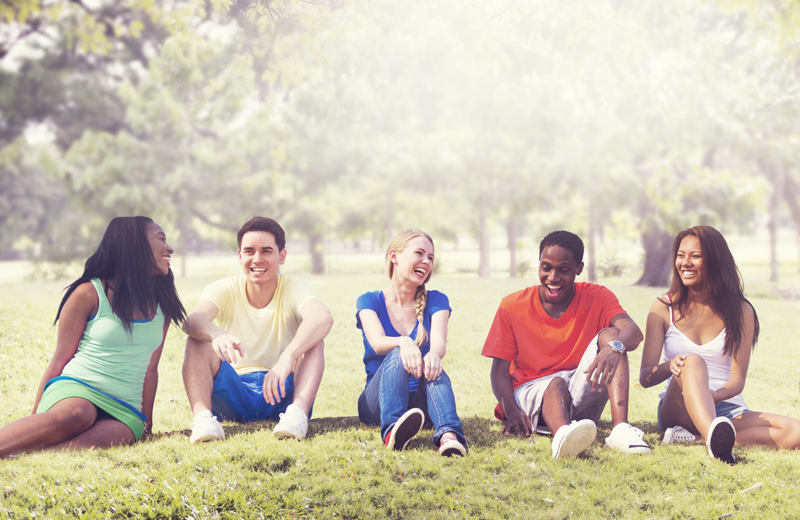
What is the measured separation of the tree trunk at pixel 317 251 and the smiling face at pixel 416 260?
6.58 metres

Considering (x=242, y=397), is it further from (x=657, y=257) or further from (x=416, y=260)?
(x=657, y=257)

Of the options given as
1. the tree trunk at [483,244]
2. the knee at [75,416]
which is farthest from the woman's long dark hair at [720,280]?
the tree trunk at [483,244]

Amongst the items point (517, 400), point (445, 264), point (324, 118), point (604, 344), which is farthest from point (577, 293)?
point (324, 118)

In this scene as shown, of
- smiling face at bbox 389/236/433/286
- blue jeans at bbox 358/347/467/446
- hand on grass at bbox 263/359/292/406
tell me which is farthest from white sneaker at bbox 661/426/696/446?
hand on grass at bbox 263/359/292/406

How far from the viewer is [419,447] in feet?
10.9

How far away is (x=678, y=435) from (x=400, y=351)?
5.67 feet

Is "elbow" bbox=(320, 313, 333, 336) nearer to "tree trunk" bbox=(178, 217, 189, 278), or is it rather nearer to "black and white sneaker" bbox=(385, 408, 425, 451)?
"black and white sneaker" bbox=(385, 408, 425, 451)

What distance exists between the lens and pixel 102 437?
323cm

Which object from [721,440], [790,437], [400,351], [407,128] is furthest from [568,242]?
[407,128]

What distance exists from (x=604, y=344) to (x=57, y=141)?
941 cm

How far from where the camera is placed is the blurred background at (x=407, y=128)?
7.37m

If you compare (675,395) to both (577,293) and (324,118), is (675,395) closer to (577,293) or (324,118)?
(577,293)

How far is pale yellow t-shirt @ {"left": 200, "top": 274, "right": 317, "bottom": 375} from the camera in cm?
Result: 374

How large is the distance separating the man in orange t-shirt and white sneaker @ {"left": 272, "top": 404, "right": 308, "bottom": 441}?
115 centimetres
